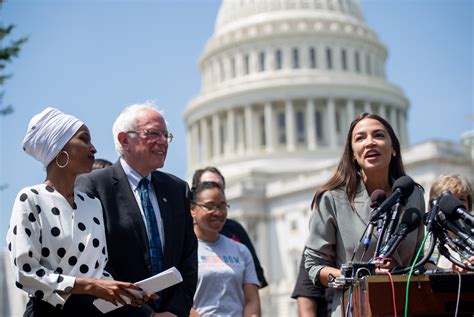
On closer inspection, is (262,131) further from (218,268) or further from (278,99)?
(218,268)

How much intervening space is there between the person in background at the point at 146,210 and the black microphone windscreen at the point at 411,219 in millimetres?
1877

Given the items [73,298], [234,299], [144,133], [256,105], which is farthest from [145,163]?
[256,105]

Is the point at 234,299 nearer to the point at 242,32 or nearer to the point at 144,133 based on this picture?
the point at 144,133

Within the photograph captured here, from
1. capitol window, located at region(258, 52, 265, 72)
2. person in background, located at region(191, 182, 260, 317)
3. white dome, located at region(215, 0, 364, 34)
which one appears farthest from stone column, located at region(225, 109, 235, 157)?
person in background, located at region(191, 182, 260, 317)

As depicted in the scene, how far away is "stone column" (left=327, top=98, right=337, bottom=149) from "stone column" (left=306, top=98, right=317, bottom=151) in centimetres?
138

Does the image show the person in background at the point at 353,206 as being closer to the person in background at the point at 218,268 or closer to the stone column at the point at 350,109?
the person in background at the point at 218,268

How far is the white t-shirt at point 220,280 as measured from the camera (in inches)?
332

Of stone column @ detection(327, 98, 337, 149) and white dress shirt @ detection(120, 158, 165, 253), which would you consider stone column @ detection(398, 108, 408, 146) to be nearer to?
stone column @ detection(327, 98, 337, 149)

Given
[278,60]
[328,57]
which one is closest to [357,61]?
[328,57]

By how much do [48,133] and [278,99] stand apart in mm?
71818

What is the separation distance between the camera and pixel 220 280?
8492mm

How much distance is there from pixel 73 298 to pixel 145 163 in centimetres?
148

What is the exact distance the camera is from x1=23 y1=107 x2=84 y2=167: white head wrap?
5891 mm

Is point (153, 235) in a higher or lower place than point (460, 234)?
higher
